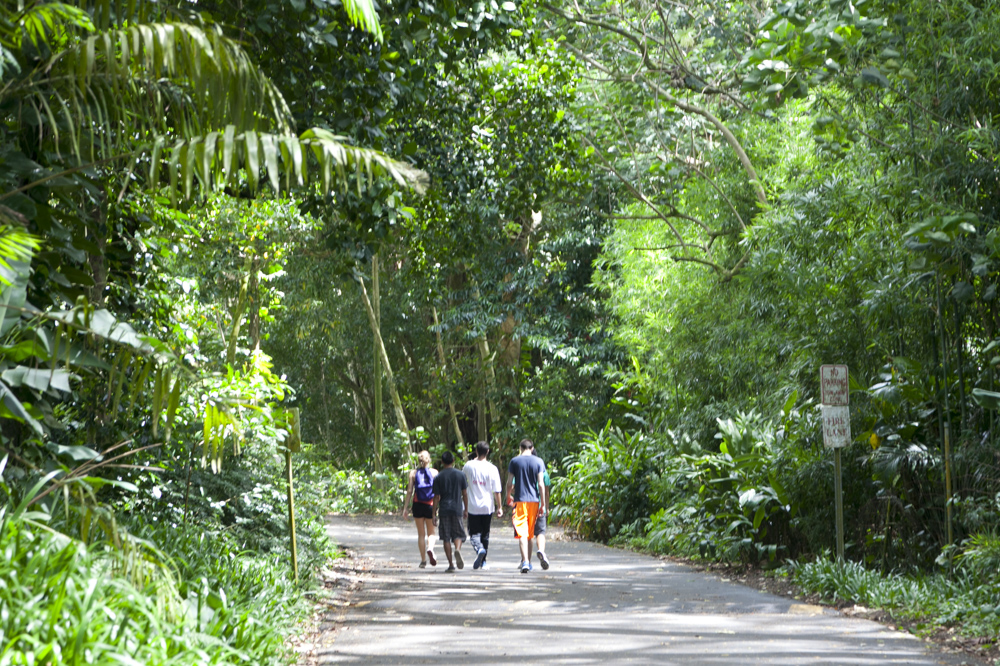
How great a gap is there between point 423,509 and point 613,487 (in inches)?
218

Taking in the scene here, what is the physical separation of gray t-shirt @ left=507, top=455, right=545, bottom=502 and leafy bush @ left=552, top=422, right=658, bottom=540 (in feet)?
13.3

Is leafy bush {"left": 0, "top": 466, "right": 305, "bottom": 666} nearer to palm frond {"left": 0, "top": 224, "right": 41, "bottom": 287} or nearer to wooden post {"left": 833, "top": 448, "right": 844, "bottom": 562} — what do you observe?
palm frond {"left": 0, "top": 224, "right": 41, "bottom": 287}

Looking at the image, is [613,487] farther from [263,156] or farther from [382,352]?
[263,156]

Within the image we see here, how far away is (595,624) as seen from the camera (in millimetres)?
8883

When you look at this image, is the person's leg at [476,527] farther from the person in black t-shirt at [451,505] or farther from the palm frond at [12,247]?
the palm frond at [12,247]

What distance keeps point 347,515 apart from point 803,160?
706 inches

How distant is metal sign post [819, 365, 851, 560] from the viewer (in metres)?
10.6

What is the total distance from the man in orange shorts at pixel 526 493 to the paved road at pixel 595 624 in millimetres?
516

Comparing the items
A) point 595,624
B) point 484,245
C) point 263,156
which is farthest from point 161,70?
point 484,245

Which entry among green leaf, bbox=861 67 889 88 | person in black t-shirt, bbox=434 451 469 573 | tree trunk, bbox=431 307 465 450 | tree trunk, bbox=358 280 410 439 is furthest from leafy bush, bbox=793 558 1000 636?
tree trunk, bbox=431 307 465 450

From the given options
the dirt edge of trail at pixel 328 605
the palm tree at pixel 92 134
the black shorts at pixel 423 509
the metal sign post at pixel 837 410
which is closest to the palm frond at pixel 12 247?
the palm tree at pixel 92 134

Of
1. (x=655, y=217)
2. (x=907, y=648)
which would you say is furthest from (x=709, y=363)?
(x=907, y=648)

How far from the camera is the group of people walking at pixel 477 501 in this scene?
13680 millimetres

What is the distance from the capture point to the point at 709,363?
17.1 meters
